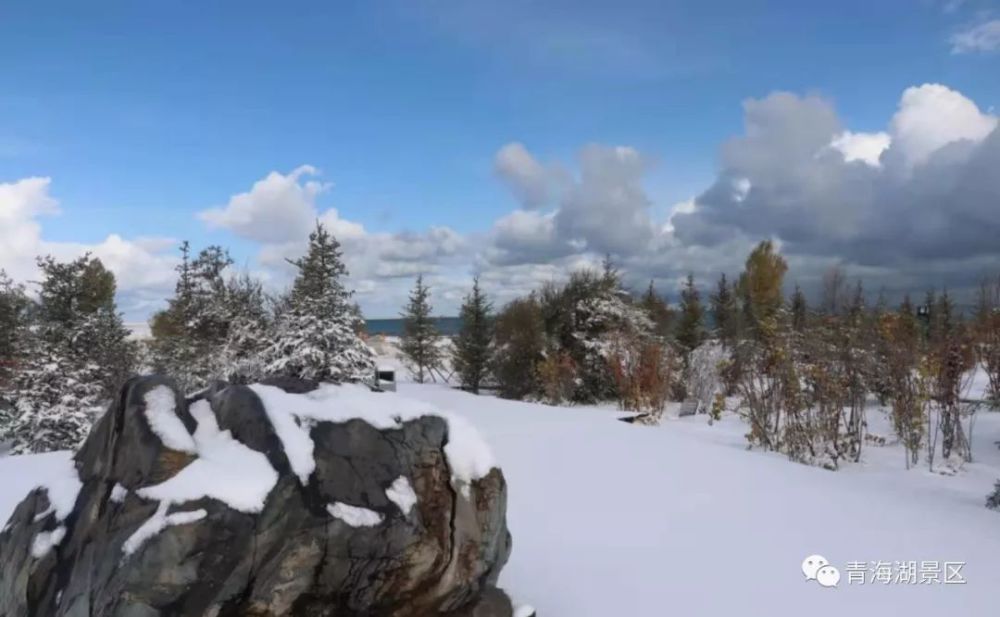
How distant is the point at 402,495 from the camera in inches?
112

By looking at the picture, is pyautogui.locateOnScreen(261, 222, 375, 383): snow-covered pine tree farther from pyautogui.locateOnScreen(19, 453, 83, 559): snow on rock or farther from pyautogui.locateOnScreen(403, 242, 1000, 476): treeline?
pyautogui.locateOnScreen(19, 453, 83, 559): snow on rock

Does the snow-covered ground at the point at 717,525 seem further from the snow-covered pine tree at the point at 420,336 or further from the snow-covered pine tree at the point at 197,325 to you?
the snow-covered pine tree at the point at 420,336

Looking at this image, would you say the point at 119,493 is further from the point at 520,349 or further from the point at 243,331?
the point at 520,349

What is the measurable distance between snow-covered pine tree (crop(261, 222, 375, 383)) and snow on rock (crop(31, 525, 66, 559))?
742 cm

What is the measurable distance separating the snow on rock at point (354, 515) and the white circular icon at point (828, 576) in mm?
2802

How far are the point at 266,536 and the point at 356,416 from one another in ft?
2.33

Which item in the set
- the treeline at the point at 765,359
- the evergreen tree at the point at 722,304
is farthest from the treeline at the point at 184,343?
the evergreen tree at the point at 722,304

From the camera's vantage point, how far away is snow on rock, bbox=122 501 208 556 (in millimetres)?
2312

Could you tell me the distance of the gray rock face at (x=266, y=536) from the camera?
2.34 m

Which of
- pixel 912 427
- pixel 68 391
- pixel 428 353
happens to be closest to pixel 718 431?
pixel 912 427

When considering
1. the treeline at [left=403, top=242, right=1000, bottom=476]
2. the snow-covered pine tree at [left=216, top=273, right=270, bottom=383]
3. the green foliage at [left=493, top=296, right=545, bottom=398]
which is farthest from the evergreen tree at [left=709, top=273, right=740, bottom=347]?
the snow-covered pine tree at [left=216, top=273, right=270, bottom=383]

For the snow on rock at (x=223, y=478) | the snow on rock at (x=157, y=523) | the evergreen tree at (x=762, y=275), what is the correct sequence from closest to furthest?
the snow on rock at (x=157, y=523) < the snow on rock at (x=223, y=478) < the evergreen tree at (x=762, y=275)

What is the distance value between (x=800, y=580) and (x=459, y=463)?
2.32 m

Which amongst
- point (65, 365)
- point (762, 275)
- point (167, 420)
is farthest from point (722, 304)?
point (167, 420)
